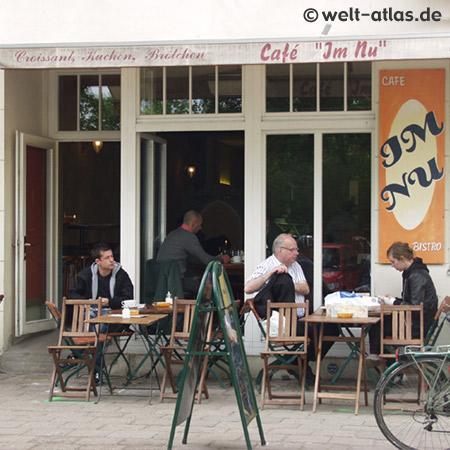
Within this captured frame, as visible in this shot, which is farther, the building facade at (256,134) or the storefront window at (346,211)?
the storefront window at (346,211)

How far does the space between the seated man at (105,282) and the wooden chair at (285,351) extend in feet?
5.63

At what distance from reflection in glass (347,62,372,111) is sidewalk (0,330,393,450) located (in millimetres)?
3032

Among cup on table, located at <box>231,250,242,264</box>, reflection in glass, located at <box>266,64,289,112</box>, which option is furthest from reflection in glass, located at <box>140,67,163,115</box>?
cup on table, located at <box>231,250,242,264</box>

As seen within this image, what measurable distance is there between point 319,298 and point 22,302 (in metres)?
3.34

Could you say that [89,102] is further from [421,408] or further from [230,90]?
[421,408]

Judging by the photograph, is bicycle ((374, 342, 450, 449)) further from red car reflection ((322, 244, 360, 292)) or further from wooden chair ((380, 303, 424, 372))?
red car reflection ((322, 244, 360, 292))

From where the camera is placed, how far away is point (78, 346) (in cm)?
769

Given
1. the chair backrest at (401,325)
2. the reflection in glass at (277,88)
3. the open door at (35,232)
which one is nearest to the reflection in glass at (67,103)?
the open door at (35,232)

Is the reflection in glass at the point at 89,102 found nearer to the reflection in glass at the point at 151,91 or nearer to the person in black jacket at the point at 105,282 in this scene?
the reflection in glass at the point at 151,91

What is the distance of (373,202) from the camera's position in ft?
28.3

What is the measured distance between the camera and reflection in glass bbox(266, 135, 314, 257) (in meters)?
8.85

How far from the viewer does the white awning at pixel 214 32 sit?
739cm

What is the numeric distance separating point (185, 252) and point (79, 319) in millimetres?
1924

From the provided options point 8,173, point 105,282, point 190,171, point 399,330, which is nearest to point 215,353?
point 399,330
